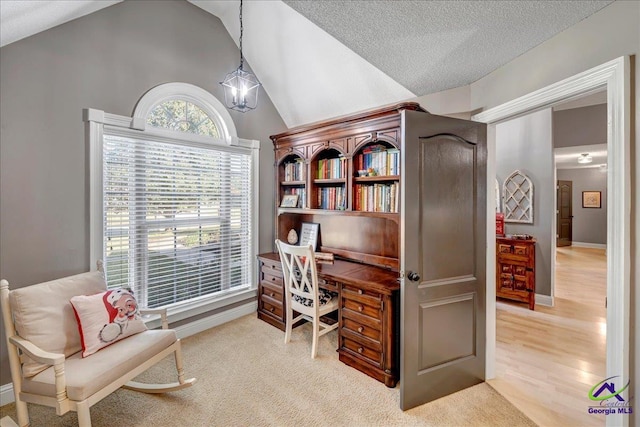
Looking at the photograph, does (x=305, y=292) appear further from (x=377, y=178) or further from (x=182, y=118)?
(x=182, y=118)

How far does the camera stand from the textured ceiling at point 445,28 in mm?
1598

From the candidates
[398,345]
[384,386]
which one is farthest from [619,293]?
[384,386]

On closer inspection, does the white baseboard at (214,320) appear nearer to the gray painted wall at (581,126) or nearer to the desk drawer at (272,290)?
the desk drawer at (272,290)

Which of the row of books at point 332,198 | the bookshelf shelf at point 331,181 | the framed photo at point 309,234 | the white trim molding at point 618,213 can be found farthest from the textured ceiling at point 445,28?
the framed photo at point 309,234

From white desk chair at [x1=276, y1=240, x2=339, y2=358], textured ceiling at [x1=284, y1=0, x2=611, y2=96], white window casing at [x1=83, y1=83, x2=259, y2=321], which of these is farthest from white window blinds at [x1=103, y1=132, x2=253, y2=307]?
textured ceiling at [x1=284, y1=0, x2=611, y2=96]

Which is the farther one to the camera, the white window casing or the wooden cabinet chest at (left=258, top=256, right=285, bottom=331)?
the wooden cabinet chest at (left=258, top=256, right=285, bottom=331)

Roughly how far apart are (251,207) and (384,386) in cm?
244

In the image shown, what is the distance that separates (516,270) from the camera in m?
4.05

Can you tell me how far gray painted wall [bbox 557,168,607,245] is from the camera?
8.68m

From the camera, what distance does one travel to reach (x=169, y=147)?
2932 mm

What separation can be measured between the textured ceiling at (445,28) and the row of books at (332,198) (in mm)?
1385

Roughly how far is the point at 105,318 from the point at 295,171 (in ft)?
8.13

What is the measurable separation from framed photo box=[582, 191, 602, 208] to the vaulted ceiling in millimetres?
9542

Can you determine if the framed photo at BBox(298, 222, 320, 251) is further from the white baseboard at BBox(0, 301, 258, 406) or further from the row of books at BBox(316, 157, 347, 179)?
the white baseboard at BBox(0, 301, 258, 406)
